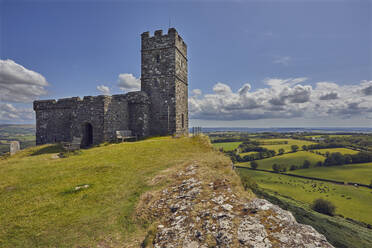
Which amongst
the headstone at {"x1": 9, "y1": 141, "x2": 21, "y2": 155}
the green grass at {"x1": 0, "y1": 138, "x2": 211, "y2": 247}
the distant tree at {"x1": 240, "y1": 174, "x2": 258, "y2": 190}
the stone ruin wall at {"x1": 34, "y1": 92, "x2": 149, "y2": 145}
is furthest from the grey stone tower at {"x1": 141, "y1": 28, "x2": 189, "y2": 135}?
the headstone at {"x1": 9, "y1": 141, "x2": 21, "y2": 155}

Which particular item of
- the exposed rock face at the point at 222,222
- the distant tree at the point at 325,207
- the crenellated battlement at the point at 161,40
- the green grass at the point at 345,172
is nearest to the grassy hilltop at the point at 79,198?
the exposed rock face at the point at 222,222

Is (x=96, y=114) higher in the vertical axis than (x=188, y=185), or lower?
higher

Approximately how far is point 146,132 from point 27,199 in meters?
14.8

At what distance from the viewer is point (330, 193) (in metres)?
66.9

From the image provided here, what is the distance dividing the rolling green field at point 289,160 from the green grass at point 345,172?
23.5 feet

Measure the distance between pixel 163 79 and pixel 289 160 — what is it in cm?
10277

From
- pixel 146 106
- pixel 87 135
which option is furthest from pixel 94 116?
pixel 146 106

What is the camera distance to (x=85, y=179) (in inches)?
385

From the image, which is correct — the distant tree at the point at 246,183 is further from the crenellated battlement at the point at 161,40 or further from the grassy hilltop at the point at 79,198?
the crenellated battlement at the point at 161,40

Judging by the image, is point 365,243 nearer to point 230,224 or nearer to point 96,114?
point 230,224

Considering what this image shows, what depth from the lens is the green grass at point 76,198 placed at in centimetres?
579

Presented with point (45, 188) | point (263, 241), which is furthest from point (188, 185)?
point (45, 188)

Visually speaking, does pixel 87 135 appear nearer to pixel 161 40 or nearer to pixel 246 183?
pixel 161 40

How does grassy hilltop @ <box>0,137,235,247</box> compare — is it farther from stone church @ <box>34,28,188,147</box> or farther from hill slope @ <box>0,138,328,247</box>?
stone church @ <box>34,28,188,147</box>
